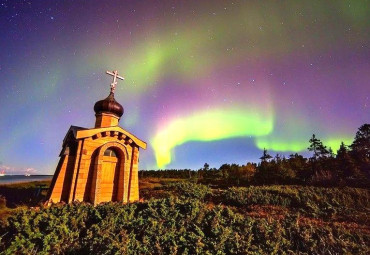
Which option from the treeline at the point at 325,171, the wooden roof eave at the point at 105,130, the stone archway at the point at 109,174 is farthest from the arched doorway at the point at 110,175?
the treeline at the point at 325,171

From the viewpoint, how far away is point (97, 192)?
12.2m

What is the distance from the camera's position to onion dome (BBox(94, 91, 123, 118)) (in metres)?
15.3

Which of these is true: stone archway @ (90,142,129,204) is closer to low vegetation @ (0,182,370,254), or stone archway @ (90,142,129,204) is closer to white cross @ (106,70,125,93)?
low vegetation @ (0,182,370,254)

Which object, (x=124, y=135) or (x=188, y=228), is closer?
(x=188, y=228)

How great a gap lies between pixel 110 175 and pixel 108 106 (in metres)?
5.25

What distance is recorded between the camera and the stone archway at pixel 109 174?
1248cm

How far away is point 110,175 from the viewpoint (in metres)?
13.6

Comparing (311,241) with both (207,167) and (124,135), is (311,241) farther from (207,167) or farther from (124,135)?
(207,167)

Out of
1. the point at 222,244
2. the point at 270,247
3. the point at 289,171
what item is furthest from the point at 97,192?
the point at 289,171

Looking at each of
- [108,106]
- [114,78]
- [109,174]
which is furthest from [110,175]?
[114,78]

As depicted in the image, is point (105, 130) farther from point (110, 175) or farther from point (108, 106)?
point (110, 175)

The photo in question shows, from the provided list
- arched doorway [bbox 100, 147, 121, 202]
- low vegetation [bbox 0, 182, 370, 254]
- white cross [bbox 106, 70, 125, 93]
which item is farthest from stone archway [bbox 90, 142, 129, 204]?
white cross [bbox 106, 70, 125, 93]

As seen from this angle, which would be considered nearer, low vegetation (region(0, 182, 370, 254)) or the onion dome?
low vegetation (region(0, 182, 370, 254))

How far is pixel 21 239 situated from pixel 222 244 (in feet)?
18.5
